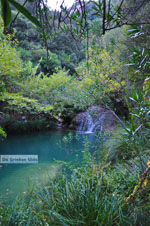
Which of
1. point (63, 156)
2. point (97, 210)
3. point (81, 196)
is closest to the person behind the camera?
point (97, 210)

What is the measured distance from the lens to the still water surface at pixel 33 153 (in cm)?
314


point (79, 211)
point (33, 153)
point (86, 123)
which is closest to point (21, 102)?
point (33, 153)

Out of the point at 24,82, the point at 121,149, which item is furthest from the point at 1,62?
the point at 121,149

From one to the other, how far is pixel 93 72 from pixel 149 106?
3123mm

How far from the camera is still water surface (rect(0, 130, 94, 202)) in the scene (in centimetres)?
314

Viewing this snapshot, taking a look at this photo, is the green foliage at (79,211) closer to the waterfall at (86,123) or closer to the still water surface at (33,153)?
the still water surface at (33,153)

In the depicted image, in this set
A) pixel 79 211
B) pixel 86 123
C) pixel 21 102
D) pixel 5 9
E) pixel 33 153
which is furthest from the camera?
pixel 86 123

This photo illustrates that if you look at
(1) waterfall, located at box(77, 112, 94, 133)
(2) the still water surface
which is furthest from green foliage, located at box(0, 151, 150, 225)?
(1) waterfall, located at box(77, 112, 94, 133)

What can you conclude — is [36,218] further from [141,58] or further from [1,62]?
[1,62]

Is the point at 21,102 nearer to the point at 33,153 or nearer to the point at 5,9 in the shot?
the point at 33,153

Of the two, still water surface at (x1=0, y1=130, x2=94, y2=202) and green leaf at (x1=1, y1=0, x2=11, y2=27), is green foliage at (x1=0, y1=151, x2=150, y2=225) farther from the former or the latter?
green leaf at (x1=1, y1=0, x2=11, y2=27)

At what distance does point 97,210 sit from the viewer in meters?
1.43

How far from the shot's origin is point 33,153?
540 cm

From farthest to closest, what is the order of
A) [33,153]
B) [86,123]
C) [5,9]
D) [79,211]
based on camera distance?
[86,123] → [33,153] → [79,211] → [5,9]
